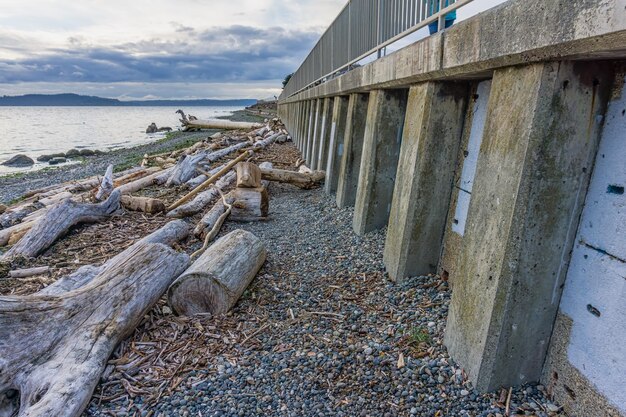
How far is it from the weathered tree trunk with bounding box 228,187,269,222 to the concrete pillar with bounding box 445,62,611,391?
16.9 feet

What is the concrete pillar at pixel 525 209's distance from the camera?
255 centimetres

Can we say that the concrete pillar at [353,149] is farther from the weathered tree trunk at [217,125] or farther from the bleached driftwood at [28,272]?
the weathered tree trunk at [217,125]

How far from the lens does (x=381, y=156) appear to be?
241 inches

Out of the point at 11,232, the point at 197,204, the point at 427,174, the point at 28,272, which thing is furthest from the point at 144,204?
the point at 427,174

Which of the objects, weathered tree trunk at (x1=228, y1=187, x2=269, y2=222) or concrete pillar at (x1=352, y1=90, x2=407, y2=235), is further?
weathered tree trunk at (x1=228, y1=187, x2=269, y2=222)

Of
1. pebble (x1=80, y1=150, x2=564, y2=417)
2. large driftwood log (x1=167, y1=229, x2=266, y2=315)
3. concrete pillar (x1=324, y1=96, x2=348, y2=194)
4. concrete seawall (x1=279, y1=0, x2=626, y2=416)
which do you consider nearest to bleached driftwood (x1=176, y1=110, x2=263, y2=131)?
concrete pillar (x1=324, y1=96, x2=348, y2=194)

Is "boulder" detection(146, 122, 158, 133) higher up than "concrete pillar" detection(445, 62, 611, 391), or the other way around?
"concrete pillar" detection(445, 62, 611, 391)

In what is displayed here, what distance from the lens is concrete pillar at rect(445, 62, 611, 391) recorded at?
8.38ft

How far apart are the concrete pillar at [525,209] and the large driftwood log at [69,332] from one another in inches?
114

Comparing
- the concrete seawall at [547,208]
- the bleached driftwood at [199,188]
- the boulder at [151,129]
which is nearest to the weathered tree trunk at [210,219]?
the bleached driftwood at [199,188]

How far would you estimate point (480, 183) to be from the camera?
318 centimetres

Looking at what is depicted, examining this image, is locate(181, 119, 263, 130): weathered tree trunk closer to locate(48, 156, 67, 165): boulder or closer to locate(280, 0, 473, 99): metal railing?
locate(48, 156, 67, 165): boulder

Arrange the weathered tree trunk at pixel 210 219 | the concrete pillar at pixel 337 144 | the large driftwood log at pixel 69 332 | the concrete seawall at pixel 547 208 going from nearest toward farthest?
the concrete seawall at pixel 547 208, the large driftwood log at pixel 69 332, the weathered tree trunk at pixel 210 219, the concrete pillar at pixel 337 144

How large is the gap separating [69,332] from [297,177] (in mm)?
6883
